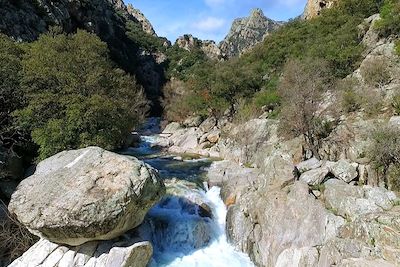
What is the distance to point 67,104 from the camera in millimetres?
23281

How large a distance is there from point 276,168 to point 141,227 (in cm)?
773

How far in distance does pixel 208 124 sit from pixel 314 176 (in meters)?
32.5

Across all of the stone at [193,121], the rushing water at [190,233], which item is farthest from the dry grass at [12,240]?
the stone at [193,121]

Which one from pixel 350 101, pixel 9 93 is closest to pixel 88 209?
pixel 9 93

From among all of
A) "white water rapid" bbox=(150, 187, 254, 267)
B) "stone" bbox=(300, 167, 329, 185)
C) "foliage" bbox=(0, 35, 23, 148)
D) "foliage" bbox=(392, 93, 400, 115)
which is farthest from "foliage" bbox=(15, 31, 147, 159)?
"foliage" bbox=(392, 93, 400, 115)

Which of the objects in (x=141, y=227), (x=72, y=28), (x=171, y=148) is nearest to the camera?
(x=141, y=227)

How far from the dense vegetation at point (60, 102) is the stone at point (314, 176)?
41.4 ft

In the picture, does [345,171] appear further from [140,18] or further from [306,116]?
[140,18]

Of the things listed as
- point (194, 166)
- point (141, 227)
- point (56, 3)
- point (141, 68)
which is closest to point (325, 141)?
point (194, 166)

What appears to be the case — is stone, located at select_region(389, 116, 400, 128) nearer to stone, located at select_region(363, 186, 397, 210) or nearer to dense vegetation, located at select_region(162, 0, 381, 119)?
stone, located at select_region(363, 186, 397, 210)

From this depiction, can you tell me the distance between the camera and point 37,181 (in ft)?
54.5

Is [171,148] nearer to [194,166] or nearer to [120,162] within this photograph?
[194,166]

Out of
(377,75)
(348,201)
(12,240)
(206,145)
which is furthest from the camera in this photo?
(206,145)

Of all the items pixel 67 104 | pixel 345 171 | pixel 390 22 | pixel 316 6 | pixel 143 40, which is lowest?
pixel 345 171
